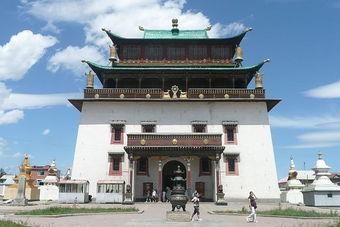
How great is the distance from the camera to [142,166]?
40094mm

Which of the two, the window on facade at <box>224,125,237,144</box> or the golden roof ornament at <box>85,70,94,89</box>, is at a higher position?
the golden roof ornament at <box>85,70,94,89</box>

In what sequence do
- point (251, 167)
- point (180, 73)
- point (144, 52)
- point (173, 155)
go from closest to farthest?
point (173, 155) → point (251, 167) → point (180, 73) → point (144, 52)

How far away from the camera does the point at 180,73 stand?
43125mm

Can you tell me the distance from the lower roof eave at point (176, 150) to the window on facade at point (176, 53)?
1349 centimetres

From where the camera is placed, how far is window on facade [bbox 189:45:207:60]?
46.4 m

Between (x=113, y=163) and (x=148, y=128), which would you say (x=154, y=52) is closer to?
(x=148, y=128)

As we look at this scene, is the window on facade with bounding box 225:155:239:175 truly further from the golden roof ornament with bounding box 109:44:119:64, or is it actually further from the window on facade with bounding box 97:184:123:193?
the golden roof ornament with bounding box 109:44:119:64

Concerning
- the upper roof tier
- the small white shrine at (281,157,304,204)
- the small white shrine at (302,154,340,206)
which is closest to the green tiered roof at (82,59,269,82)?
the upper roof tier

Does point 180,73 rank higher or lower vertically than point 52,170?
higher

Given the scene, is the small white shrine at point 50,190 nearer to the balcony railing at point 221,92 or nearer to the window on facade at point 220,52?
the balcony railing at point 221,92

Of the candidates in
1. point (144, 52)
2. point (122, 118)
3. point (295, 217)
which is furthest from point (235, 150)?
point (295, 217)

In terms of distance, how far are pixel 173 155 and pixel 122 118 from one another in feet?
24.8

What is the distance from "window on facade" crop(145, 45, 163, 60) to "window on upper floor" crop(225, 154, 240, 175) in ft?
47.0

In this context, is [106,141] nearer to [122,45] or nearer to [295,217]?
[122,45]
